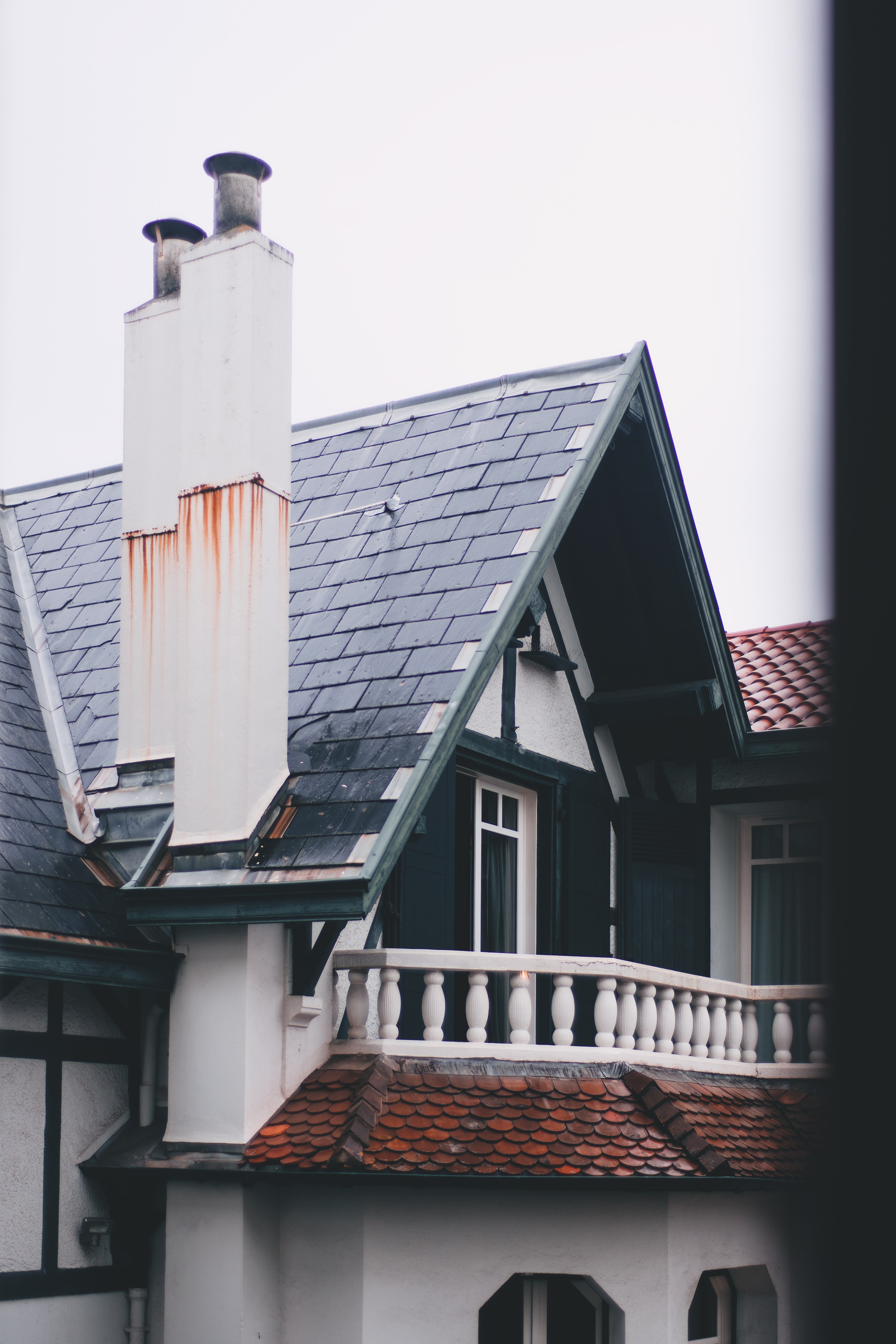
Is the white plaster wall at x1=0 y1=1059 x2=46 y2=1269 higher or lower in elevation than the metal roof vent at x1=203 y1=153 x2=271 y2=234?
lower

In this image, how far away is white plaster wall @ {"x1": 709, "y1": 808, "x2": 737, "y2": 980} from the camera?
40.6 feet

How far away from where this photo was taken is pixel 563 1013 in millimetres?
8547

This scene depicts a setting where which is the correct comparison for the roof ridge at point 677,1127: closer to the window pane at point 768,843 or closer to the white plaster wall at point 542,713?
the white plaster wall at point 542,713

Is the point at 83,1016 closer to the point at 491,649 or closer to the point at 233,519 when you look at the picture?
the point at 233,519

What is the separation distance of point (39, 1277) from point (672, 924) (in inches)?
241

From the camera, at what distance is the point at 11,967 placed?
24.0ft

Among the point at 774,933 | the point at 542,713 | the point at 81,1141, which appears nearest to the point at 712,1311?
the point at 774,933

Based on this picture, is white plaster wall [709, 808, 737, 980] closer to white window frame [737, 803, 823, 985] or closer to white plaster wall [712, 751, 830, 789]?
white window frame [737, 803, 823, 985]

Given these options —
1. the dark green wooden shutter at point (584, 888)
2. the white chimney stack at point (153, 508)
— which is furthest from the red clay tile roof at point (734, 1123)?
the white chimney stack at point (153, 508)

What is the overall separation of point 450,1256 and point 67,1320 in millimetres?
2246

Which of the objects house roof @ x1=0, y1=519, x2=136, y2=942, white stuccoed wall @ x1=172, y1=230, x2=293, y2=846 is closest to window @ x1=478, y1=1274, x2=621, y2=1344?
house roof @ x1=0, y1=519, x2=136, y2=942

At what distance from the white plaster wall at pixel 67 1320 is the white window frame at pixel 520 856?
10.9 ft

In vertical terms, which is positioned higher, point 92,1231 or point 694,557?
point 694,557

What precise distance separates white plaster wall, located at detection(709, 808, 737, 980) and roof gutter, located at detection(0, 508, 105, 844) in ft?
A: 19.2
